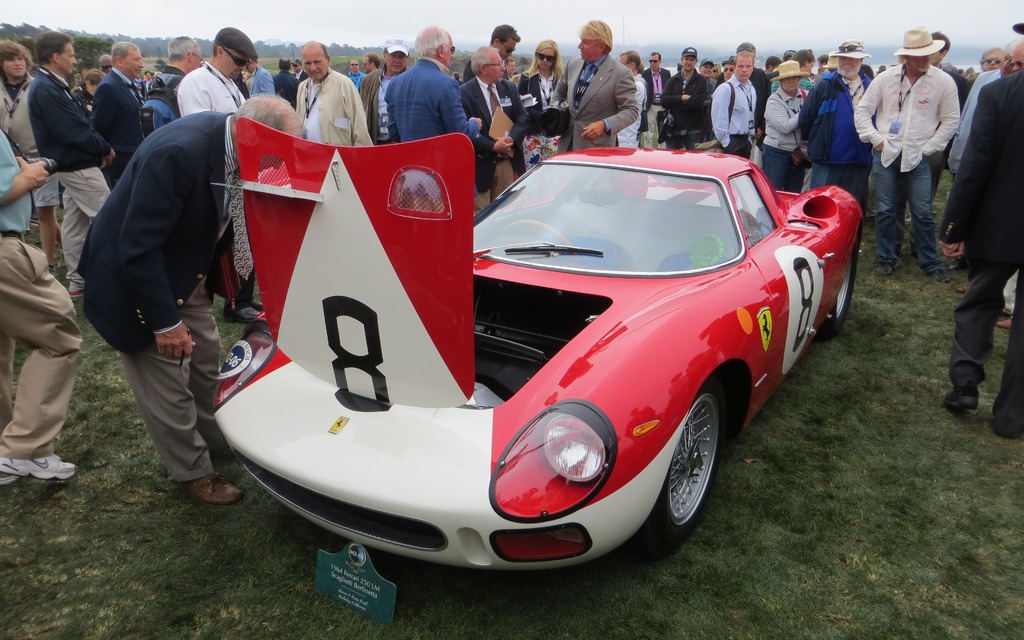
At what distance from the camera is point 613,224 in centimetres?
325

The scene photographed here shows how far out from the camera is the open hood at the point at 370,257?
1.94 m

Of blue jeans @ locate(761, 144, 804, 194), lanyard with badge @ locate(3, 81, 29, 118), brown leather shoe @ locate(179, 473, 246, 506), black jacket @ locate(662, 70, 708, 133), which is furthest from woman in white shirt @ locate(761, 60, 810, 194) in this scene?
lanyard with badge @ locate(3, 81, 29, 118)

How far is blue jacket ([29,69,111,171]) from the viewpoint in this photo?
488 centimetres

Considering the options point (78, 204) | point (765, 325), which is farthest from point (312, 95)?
point (765, 325)

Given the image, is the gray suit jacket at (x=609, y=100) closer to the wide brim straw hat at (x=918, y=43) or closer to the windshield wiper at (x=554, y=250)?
the wide brim straw hat at (x=918, y=43)

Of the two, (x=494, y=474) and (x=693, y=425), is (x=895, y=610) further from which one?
(x=494, y=474)

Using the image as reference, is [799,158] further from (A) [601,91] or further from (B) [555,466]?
(B) [555,466]

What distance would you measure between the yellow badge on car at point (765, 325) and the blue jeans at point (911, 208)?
3.70 metres

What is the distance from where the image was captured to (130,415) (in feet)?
12.2

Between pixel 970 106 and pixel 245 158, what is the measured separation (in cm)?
566

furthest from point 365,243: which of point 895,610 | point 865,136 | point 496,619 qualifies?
point 865,136

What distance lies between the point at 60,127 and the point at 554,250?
13.1 feet

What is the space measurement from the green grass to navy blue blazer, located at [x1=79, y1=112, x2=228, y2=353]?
81cm

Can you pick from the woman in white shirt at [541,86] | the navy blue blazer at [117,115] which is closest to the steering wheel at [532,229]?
the woman in white shirt at [541,86]
